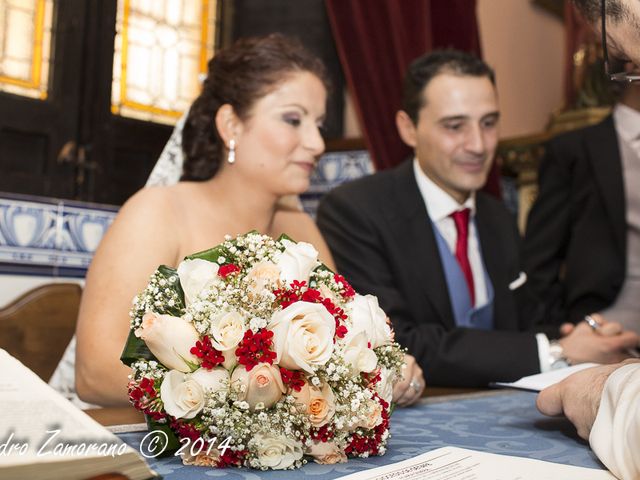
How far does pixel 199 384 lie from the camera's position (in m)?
0.97

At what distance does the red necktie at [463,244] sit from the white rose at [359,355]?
1779 mm

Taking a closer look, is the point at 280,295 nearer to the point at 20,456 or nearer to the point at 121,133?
the point at 20,456

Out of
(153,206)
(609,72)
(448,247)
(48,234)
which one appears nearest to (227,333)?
(609,72)

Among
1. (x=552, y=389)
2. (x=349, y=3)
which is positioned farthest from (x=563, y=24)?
(x=552, y=389)

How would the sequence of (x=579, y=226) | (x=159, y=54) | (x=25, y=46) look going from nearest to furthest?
(x=25, y=46), (x=579, y=226), (x=159, y=54)

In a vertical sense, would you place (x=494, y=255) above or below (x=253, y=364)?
above

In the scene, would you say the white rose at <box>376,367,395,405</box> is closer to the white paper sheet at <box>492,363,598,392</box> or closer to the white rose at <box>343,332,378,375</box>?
the white rose at <box>343,332,378,375</box>

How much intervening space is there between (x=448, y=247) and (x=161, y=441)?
1881 millimetres

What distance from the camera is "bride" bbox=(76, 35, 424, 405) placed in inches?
82.6

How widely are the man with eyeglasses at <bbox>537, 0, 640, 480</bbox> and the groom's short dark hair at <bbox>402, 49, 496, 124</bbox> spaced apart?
5.22ft

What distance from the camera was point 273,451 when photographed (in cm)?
96

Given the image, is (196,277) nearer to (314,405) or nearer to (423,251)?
(314,405)

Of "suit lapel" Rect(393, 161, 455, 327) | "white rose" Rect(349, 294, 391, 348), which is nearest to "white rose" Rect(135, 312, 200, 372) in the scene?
"white rose" Rect(349, 294, 391, 348)

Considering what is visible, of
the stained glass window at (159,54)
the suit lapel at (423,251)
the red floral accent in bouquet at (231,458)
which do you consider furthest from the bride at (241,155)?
the stained glass window at (159,54)
